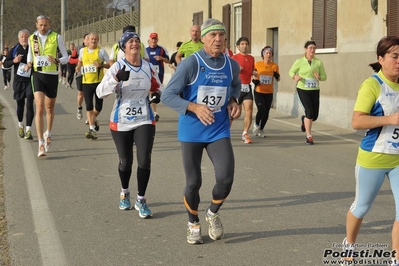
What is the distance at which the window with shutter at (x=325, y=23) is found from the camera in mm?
17141

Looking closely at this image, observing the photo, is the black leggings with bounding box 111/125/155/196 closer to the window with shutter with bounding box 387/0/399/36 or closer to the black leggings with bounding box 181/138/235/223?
the black leggings with bounding box 181/138/235/223

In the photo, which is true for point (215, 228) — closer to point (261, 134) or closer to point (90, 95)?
point (90, 95)

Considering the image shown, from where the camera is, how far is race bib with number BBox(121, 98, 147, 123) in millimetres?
7371

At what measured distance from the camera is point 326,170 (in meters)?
10.1

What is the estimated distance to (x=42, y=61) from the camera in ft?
37.5

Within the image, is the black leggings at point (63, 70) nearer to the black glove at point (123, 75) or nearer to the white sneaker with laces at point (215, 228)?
the black glove at point (123, 75)

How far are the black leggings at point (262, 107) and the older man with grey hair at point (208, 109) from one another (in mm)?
7711

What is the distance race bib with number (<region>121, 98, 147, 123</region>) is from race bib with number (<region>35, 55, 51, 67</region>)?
14.1 ft

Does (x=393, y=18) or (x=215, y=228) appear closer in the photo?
(x=215, y=228)

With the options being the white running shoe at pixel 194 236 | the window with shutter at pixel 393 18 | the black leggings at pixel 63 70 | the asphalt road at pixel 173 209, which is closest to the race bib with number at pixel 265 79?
the asphalt road at pixel 173 209

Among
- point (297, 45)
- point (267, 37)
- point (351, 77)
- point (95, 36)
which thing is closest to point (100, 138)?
point (95, 36)

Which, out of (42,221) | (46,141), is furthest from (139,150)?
(46,141)

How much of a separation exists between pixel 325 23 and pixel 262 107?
14.7 ft

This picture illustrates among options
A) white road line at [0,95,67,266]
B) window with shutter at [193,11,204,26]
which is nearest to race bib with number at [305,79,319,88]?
white road line at [0,95,67,266]
